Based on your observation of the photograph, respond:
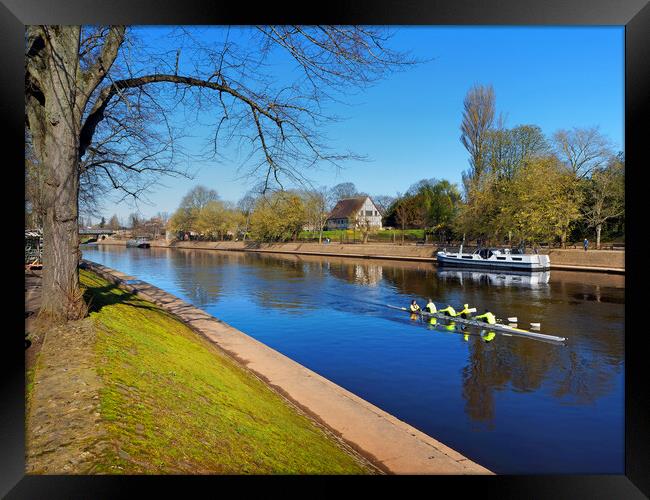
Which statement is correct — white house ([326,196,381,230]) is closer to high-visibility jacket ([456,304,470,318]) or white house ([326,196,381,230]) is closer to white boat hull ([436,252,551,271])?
white boat hull ([436,252,551,271])

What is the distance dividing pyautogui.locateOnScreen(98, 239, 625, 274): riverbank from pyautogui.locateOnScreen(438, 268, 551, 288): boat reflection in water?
2520mm

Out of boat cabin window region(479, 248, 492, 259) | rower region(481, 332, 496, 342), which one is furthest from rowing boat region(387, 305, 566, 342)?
boat cabin window region(479, 248, 492, 259)

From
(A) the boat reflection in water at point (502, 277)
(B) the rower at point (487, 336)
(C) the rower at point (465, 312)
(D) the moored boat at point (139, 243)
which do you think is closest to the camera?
(B) the rower at point (487, 336)

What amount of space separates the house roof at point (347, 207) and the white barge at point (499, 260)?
40.7m

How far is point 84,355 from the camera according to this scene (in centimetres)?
575

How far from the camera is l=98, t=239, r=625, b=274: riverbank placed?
3117 cm

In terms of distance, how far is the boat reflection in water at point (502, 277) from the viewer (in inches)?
1096

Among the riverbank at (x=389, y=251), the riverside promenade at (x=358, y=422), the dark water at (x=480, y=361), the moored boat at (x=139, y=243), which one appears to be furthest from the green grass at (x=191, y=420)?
the moored boat at (x=139, y=243)

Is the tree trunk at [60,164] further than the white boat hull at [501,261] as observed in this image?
No

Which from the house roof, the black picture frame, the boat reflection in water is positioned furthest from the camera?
the house roof
